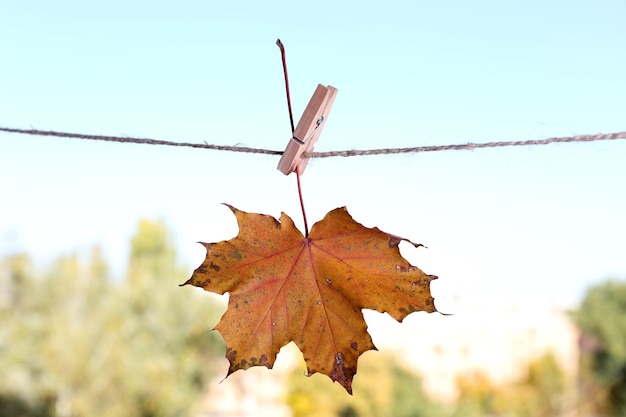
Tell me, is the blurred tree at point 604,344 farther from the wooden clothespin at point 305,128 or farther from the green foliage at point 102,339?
the wooden clothespin at point 305,128

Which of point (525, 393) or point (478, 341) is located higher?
point (478, 341)

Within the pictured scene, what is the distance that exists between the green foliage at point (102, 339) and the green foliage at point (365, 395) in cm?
115

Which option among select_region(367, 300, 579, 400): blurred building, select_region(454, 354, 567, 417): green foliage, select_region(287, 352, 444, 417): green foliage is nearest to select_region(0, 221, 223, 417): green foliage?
select_region(287, 352, 444, 417): green foliage

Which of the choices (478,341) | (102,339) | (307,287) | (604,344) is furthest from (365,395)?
(307,287)

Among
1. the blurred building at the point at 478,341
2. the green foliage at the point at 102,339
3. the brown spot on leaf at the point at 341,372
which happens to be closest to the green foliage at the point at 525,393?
the blurred building at the point at 478,341

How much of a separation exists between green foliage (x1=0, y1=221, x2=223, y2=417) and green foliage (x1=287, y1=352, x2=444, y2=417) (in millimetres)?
1154

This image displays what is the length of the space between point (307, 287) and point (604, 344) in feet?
34.5

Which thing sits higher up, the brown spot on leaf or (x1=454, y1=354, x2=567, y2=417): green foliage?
the brown spot on leaf

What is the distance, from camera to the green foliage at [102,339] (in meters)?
5.23

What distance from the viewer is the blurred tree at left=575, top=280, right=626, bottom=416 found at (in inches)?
383

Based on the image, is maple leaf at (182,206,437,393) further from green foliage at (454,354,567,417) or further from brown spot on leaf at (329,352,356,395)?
green foliage at (454,354,567,417)

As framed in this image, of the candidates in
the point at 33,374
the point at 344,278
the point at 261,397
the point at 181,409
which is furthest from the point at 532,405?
the point at 344,278

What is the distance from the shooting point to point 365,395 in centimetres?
625

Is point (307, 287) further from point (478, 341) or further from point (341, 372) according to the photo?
point (478, 341)
